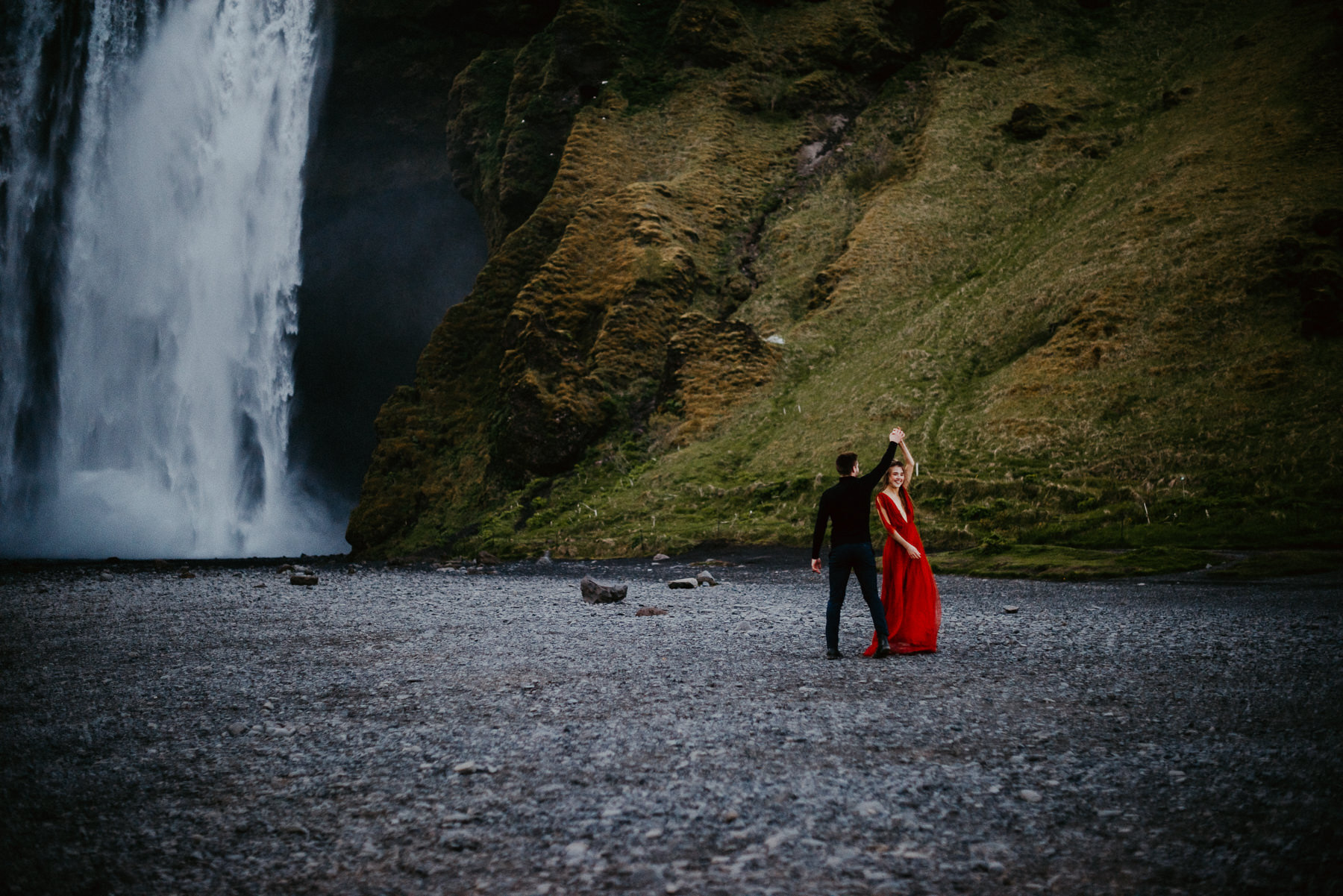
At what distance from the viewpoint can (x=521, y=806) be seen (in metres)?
4.35

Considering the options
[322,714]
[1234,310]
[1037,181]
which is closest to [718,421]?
[1234,310]

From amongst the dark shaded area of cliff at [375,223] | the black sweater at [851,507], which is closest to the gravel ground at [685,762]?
the black sweater at [851,507]

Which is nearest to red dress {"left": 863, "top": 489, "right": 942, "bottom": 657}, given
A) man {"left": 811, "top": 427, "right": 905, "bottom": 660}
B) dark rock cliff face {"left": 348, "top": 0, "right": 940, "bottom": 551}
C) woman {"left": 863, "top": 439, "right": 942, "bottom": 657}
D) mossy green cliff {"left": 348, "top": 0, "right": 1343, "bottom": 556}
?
woman {"left": 863, "top": 439, "right": 942, "bottom": 657}

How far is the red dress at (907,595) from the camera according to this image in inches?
342

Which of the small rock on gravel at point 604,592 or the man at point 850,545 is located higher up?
the man at point 850,545

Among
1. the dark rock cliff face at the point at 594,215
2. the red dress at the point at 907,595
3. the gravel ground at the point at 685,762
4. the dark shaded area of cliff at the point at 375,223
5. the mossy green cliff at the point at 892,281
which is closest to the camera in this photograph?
the gravel ground at the point at 685,762

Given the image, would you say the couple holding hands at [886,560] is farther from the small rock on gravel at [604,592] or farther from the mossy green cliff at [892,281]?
the mossy green cliff at [892,281]

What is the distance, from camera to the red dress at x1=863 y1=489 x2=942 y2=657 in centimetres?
870

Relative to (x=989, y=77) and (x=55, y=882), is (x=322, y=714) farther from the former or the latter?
(x=989, y=77)

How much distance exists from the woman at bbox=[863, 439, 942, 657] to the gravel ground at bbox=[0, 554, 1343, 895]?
0.29 m

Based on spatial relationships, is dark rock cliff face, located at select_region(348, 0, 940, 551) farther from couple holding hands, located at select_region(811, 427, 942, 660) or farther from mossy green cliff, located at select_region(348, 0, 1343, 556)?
couple holding hands, located at select_region(811, 427, 942, 660)

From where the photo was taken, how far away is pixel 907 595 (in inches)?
348

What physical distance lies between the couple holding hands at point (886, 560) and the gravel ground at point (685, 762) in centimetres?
31

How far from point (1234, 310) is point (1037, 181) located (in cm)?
1810
